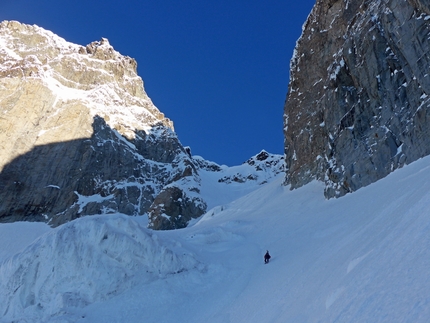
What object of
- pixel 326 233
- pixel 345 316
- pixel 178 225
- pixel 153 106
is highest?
pixel 153 106

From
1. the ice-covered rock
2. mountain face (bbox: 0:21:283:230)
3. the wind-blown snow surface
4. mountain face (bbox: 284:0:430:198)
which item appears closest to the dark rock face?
mountain face (bbox: 0:21:283:230)

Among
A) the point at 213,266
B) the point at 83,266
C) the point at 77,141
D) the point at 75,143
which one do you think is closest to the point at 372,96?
the point at 213,266

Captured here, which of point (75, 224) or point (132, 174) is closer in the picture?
point (75, 224)

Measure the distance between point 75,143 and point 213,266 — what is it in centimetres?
8049

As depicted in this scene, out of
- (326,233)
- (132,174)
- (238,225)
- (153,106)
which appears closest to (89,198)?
(132,174)

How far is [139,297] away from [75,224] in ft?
22.5

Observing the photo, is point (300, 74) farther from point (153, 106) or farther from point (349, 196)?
point (153, 106)

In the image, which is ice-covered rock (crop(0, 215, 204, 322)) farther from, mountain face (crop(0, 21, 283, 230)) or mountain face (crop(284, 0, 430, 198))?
mountain face (crop(0, 21, 283, 230))

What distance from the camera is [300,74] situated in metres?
60.6

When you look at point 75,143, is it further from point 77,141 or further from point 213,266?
point 213,266

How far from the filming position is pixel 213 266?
25797mm

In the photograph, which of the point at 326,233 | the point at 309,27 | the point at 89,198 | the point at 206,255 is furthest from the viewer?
the point at 89,198

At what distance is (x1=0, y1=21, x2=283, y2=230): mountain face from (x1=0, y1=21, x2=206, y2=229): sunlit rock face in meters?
0.23

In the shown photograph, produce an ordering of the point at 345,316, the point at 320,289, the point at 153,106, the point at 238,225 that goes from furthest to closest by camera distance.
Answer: the point at 153,106 → the point at 238,225 → the point at 320,289 → the point at 345,316
